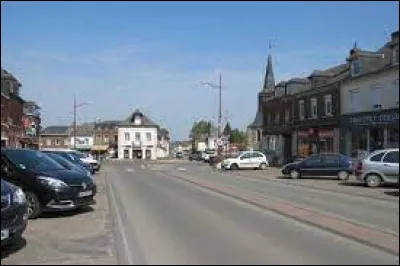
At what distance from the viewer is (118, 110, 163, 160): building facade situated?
137 metres

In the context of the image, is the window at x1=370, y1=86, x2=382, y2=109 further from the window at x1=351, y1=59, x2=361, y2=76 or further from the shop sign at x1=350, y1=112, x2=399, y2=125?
the window at x1=351, y1=59, x2=361, y2=76

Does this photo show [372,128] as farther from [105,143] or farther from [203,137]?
[203,137]

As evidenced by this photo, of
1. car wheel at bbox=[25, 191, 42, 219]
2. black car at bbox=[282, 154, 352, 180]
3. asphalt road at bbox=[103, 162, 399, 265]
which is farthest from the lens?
black car at bbox=[282, 154, 352, 180]

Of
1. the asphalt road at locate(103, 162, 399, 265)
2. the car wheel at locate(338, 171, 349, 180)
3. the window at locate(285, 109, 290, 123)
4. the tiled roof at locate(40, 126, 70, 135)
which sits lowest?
the asphalt road at locate(103, 162, 399, 265)

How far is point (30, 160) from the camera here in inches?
690

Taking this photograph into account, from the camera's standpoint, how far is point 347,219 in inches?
602

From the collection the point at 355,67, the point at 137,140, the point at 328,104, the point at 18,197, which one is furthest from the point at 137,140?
the point at 18,197

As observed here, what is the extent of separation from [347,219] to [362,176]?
1462 cm

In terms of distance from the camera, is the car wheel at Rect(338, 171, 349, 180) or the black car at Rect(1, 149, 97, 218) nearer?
the black car at Rect(1, 149, 97, 218)

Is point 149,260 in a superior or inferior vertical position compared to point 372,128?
inferior

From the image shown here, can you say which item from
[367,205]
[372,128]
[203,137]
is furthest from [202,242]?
[203,137]

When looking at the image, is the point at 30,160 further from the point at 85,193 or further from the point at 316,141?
the point at 316,141

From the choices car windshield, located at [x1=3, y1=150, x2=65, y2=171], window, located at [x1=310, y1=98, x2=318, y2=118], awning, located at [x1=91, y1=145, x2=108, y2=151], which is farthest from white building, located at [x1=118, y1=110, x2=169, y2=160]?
car windshield, located at [x1=3, y1=150, x2=65, y2=171]

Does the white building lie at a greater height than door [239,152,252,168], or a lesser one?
greater
